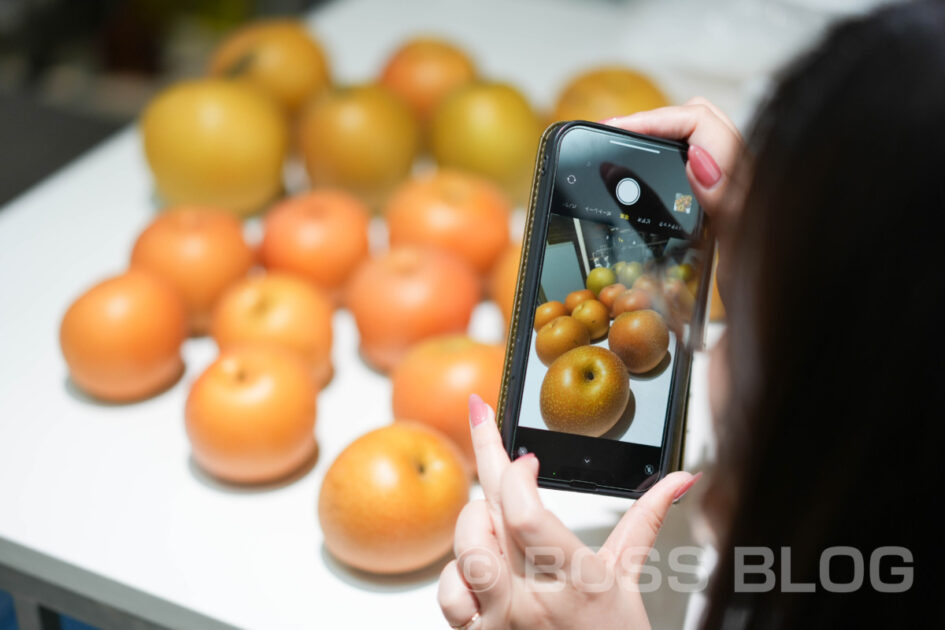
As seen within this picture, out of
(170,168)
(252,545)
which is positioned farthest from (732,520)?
(170,168)

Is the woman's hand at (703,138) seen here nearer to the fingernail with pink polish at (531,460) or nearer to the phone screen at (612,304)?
the phone screen at (612,304)

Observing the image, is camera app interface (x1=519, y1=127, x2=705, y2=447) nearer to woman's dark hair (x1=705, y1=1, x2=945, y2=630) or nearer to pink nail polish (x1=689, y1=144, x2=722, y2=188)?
pink nail polish (x1=689, y1=144, x2=722, y2=188)

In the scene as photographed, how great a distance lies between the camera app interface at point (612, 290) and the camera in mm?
494

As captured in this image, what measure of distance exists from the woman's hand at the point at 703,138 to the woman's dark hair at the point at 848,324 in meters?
0.14

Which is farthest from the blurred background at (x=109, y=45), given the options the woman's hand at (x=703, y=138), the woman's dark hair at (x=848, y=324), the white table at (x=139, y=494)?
the woman's dark hair at (x=848, y=324)

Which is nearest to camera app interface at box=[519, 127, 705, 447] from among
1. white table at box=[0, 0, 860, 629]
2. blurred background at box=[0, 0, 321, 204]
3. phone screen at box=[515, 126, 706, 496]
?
phone screen at box=[515, 126, 706, 496]

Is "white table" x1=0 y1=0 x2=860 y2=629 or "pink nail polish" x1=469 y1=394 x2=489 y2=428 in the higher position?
"pink nail polish" x1=469 y1=394 x2=489 y2=428

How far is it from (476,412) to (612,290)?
106mm

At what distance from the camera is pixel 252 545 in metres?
0.56

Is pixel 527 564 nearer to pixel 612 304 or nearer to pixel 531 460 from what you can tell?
pixel 531 460

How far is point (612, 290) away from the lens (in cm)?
50

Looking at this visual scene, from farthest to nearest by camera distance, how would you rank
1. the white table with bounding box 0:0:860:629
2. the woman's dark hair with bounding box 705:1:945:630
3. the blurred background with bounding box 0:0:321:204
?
the blurred background with bounding box 0:0:321:204 < the white table with bounding box 0:0:860:629 < the woman's dark hair with bounding box 705:1:945:630

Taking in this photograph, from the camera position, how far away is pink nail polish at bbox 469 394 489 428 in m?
0.47

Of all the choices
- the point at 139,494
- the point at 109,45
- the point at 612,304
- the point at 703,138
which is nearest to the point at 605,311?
the point at 612,304
